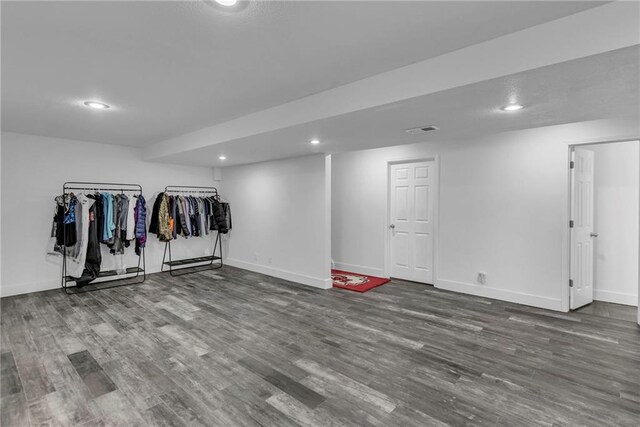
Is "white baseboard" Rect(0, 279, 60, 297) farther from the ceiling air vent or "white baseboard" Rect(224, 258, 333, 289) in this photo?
the ceiling air vent

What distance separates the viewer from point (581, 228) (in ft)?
13.1

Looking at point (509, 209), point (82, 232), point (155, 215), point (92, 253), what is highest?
point (509, 209)

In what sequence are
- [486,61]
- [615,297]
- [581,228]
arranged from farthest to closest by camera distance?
[615,297], [581,228], [486,61]

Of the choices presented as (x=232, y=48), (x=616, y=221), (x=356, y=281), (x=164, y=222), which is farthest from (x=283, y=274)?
(x=616, y=221)

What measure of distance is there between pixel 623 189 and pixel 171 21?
5535 millimetres

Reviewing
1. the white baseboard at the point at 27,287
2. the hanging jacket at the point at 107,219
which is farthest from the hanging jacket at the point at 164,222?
the white baseboard at the point at 27,287

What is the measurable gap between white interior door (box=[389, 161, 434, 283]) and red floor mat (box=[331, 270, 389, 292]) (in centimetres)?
43

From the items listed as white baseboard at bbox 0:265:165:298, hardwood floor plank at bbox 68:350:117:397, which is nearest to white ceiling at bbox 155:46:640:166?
hardwood floor plank at bbox 68:350:117:397

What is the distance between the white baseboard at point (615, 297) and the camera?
410 centimetres

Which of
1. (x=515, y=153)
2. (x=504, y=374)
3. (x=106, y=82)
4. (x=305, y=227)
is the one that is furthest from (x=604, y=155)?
(x=106, y=82)

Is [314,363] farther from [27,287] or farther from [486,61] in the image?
[27,287]

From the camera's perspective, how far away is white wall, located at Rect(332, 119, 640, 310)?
152 inches

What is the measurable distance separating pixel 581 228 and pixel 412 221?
87.0 inches

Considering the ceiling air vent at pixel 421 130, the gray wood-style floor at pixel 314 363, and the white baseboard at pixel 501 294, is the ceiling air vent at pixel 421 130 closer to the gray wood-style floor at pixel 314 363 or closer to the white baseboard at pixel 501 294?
the gray wood-style floor at pixel 314 363
